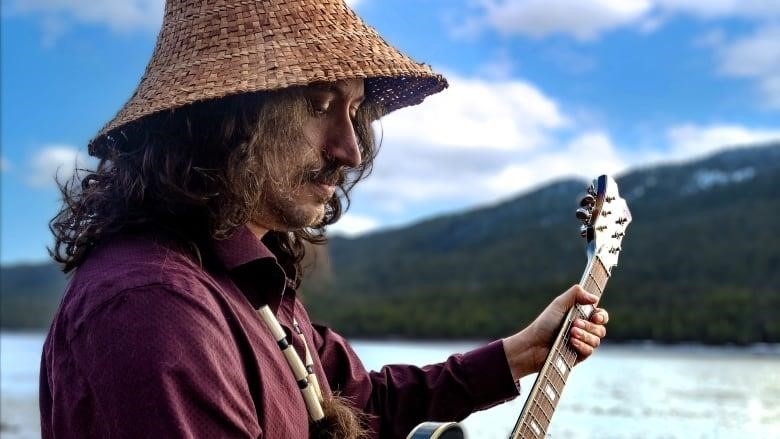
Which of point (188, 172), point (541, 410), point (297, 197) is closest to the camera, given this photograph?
point (188, 172)

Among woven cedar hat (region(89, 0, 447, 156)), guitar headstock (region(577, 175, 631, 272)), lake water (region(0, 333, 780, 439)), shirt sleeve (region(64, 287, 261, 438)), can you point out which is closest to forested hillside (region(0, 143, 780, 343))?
lake water (region(0, 333, 780, 439))

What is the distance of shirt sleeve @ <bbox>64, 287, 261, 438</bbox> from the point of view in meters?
1.95

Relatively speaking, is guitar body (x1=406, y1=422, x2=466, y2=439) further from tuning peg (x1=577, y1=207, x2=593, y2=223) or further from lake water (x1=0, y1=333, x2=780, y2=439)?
lake water (x1=0, y1=333, x2=780, y2=439)

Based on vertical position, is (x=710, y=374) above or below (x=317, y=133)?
below

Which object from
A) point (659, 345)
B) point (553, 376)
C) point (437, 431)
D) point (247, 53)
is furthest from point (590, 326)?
point (659, 345)

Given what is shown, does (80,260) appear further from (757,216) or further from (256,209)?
(757,216)

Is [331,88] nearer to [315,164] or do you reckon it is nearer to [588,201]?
[315,164]

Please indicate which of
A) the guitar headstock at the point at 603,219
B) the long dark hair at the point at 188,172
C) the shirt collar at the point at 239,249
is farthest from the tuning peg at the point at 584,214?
the shirt collar at the point at 239,249

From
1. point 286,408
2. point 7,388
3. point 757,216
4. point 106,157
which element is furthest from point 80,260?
point 757,216

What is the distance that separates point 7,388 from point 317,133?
2783 cm

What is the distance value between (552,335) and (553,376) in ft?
0.75

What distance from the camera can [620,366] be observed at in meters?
49.3

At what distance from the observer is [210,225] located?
94.9 inches

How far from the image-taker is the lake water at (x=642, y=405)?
20828mm
